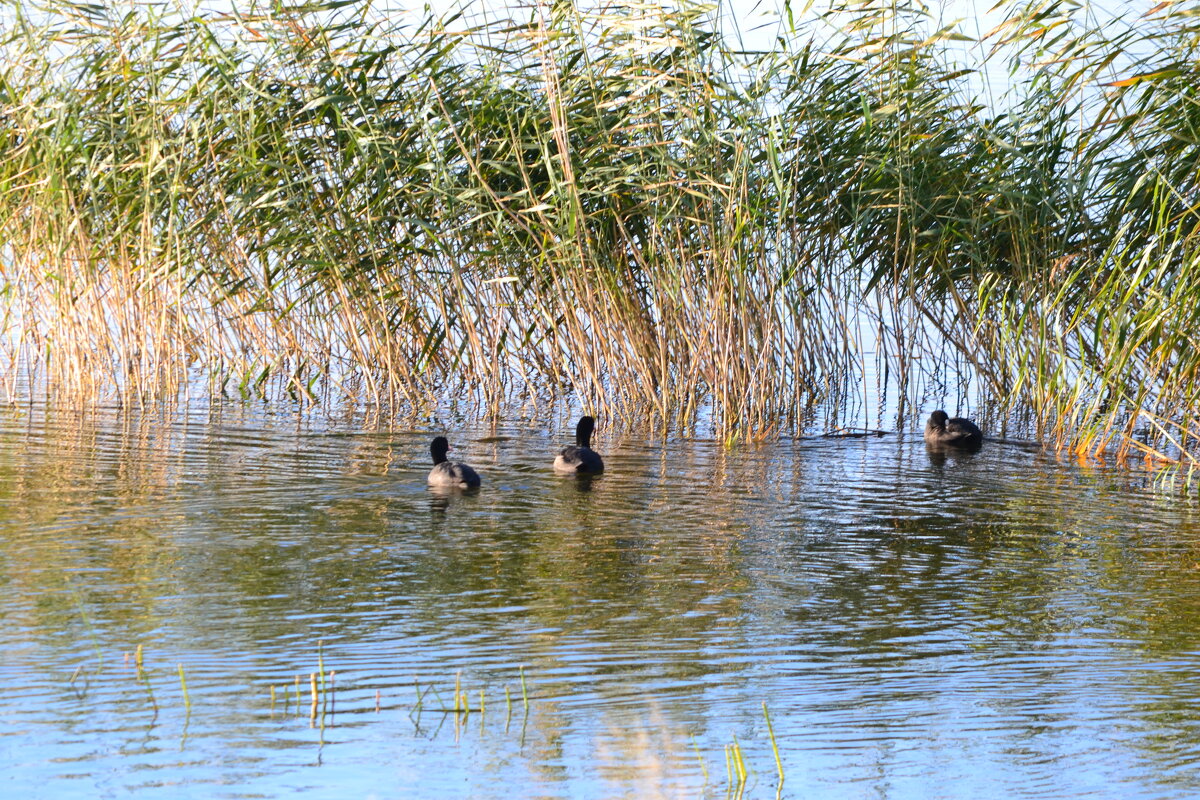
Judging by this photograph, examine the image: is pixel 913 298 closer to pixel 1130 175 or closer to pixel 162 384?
pixel 1130 175

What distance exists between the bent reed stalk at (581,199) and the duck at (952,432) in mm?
459

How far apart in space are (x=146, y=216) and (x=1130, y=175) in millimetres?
6530

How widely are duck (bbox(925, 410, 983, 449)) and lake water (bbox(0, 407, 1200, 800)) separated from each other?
2.56 feet

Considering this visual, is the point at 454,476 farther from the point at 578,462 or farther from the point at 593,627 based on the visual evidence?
the point at 593,627

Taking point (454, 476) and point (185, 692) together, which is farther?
point (454, 476)

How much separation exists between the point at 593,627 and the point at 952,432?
5.42 meters

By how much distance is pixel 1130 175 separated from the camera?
10.1 m

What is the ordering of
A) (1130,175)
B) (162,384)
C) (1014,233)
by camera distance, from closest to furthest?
(1130,175) < (1014,233) < (162,384)

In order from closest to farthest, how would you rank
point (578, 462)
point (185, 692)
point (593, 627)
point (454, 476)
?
1. point (185, 692)
2. point (593, 627)
3. point (454, 476)
4. point (578, 462)

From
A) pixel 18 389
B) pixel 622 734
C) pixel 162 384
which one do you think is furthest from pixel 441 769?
pixel 18 389

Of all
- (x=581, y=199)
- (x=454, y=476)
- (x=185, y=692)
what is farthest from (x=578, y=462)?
(x=185, y=692)

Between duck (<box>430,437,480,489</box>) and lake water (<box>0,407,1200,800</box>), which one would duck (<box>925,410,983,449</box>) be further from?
duck (<box>430,437,480,489</box>)

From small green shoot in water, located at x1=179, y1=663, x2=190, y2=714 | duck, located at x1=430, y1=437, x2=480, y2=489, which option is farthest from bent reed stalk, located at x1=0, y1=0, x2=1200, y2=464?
small green shoot in water, located at x1=179, y1=663, x2=190, y2=714

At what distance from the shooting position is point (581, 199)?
11.1 m
